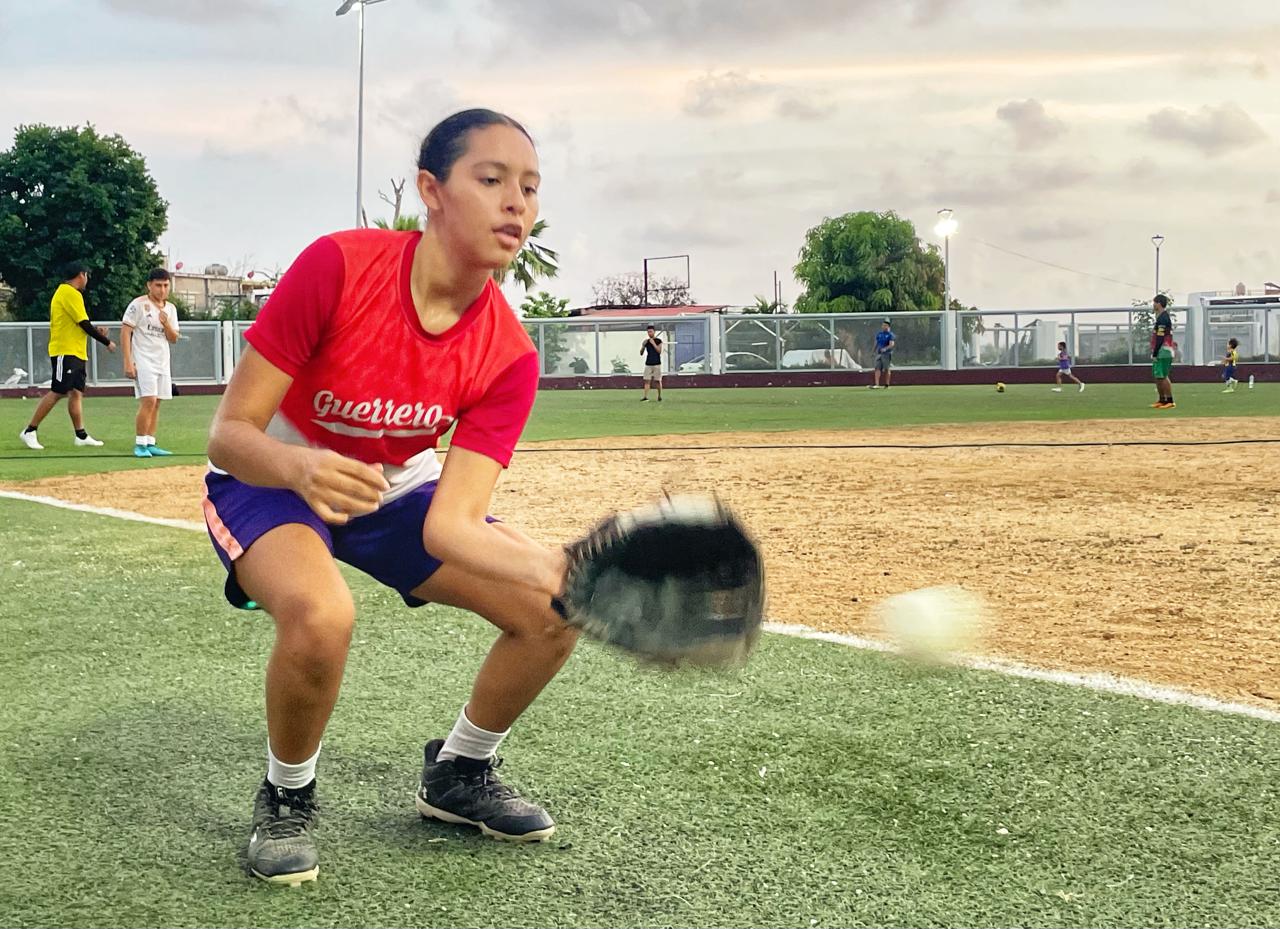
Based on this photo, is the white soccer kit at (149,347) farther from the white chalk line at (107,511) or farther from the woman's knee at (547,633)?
the woman's knee at (547,633)

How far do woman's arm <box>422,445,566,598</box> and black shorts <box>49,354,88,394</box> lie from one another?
12297 mm

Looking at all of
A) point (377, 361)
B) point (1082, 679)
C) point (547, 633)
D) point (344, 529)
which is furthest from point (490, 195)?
point (1082, 679)

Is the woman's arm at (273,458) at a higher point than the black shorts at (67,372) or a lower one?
lower

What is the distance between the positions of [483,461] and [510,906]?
104 cm

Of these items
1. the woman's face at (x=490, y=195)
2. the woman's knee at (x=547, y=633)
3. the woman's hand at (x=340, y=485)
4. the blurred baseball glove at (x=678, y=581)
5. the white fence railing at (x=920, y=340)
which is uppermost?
the white fence railing at (x=920, y=340)

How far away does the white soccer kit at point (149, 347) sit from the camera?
1385 cm

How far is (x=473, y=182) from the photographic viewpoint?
315cm

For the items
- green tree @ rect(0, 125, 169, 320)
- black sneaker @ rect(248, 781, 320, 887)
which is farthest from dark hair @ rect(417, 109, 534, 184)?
green tree @ rect(0, 125, 169, 320)

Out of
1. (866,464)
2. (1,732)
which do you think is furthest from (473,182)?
(866,464)

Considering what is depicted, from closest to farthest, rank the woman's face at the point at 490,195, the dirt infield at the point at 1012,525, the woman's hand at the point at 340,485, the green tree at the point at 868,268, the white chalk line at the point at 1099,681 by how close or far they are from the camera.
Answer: the woman's hand at the point at 340,485 → the woman's face at the point at 490,195 → the white chalk line at the point at 1099,681 → the dirt infield at the point at 1012,525 → the green tree at the point at 868,268

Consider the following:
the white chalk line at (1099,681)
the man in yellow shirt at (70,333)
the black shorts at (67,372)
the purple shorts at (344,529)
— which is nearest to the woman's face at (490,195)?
the purple shorts at (344,529)

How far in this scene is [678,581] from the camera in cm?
264

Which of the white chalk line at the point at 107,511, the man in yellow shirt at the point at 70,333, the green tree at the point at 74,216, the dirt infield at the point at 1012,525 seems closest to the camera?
the dirt infield at the point at 1012,525

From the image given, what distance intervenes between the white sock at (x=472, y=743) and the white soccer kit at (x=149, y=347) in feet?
36.8
